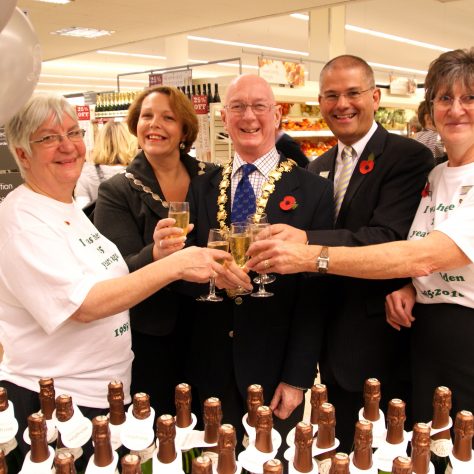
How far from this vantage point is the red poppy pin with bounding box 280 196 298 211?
1.94 metres

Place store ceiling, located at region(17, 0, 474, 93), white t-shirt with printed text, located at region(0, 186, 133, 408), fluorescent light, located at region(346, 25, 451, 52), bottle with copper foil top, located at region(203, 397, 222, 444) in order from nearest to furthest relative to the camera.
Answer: bottle with copper foil top, located at region(203, 397, 222, 444)
white t-shirt with printed text, located at region(0, 186, 133, 408)
store ceiling, located at region(17, 0, 474, 93)
fluorescent light, located at region(346, 25, 451, 52)

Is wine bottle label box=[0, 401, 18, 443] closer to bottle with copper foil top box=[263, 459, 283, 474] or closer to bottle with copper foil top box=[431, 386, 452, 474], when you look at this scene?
bottle with copper foil top box=[263, 459, 283, 474]

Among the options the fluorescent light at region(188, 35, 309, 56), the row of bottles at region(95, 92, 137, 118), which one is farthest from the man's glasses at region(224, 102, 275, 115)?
the fluorescent light at region(188, 35, 309, 56)

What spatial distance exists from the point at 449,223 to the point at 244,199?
2.47ft

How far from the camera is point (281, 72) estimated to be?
22.8 feet

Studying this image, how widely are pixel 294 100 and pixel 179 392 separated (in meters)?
6.44

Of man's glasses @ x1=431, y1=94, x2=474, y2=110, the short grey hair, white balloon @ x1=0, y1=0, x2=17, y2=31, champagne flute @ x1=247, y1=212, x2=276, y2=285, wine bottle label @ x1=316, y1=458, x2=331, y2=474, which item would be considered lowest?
wine bottle label @ x1=316, y1=458, x2=331, y2=474

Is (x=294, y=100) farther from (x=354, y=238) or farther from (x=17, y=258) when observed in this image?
(x=17, y=258)

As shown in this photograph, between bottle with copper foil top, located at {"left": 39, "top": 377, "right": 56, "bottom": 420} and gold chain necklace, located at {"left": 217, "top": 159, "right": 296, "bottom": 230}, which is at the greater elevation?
gold chain necklace, located at {"left": 217, "top": 159, "right": 296, "bottom": 230}

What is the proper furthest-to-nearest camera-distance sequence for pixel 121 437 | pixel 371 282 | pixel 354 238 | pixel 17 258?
pixel 371 282, pixel 354 238, pixel 17 258, pixel 121 437

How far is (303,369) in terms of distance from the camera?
191 cm

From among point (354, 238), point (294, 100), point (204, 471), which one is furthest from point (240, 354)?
point (294, 100)

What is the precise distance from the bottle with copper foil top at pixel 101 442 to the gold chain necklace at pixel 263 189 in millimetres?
1013

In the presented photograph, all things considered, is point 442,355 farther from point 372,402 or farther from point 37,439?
point 37,439
